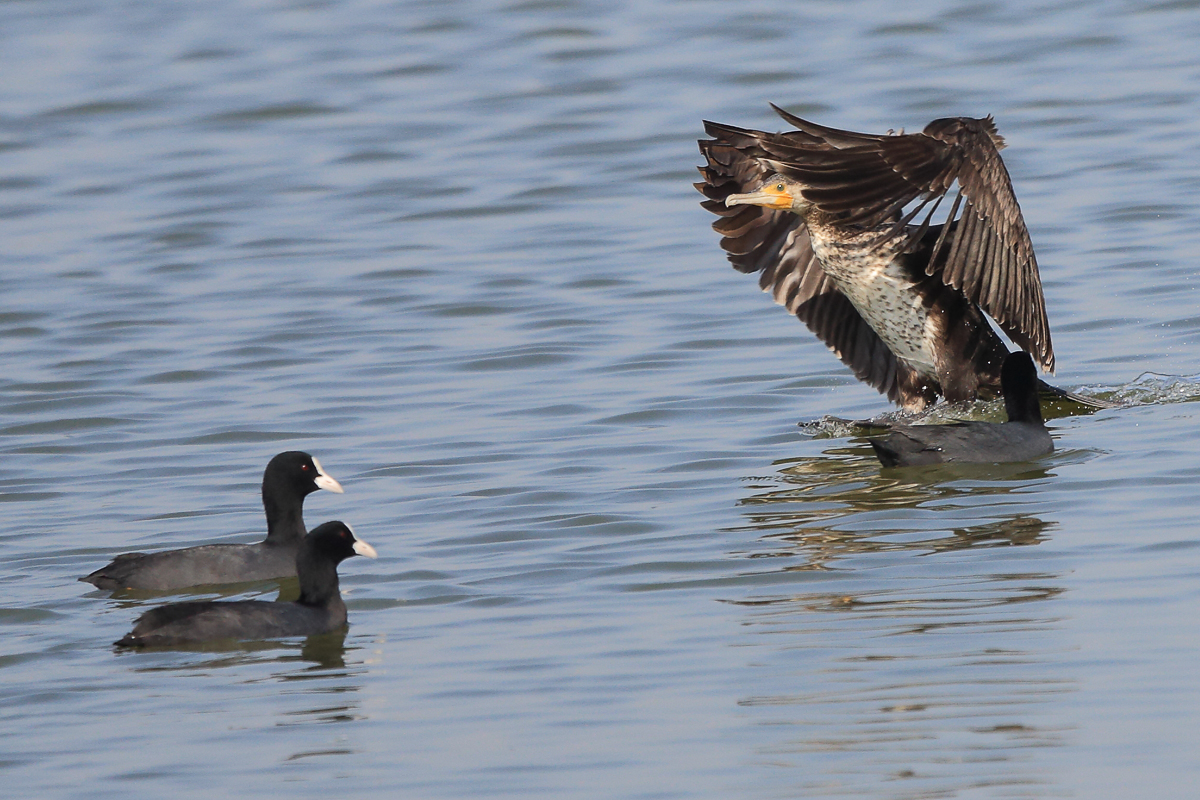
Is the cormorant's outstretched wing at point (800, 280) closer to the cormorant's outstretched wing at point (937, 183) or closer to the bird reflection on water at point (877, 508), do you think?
the bird reflection on water at point (877, 508)

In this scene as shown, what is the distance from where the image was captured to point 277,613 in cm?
722

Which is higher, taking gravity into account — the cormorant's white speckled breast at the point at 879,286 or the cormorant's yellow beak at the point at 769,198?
the cormorant's yellow beak at the point at 769,198

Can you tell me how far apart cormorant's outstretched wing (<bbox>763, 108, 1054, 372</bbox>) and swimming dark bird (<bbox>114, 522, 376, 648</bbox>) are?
113 inches

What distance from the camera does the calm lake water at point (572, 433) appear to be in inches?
230

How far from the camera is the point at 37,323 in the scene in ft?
46.9

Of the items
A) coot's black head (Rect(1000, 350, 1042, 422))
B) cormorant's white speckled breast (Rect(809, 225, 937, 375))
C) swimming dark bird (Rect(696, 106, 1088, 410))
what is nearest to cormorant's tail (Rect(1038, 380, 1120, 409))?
swimming dark bird (Rect(696, 106, 1088, 410))

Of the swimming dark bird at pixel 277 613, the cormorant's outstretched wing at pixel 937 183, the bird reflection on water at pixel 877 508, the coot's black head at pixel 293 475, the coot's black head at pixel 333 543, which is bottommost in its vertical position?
the bird reflection on water at pixel 877 508

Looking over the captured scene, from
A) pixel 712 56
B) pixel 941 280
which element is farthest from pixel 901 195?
pixel 712 56

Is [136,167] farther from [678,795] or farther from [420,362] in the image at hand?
[678,795]

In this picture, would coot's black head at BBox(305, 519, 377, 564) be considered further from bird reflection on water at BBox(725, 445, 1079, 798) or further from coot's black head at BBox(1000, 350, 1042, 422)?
coot's black head at BBox(1000, 350, 1042, 422)

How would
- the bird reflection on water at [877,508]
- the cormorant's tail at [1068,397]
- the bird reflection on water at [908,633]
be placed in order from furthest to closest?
1. the cormorant's tail at [1068,397]
2. the bird reflection on water at [877,508]
3. the bird reflection on water at [908,633]

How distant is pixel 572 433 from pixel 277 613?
344 centimetres

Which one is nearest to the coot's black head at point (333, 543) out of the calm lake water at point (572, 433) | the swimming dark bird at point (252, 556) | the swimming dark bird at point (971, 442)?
the calm lake water at point (572, 433)

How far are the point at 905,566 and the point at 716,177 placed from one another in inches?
142
